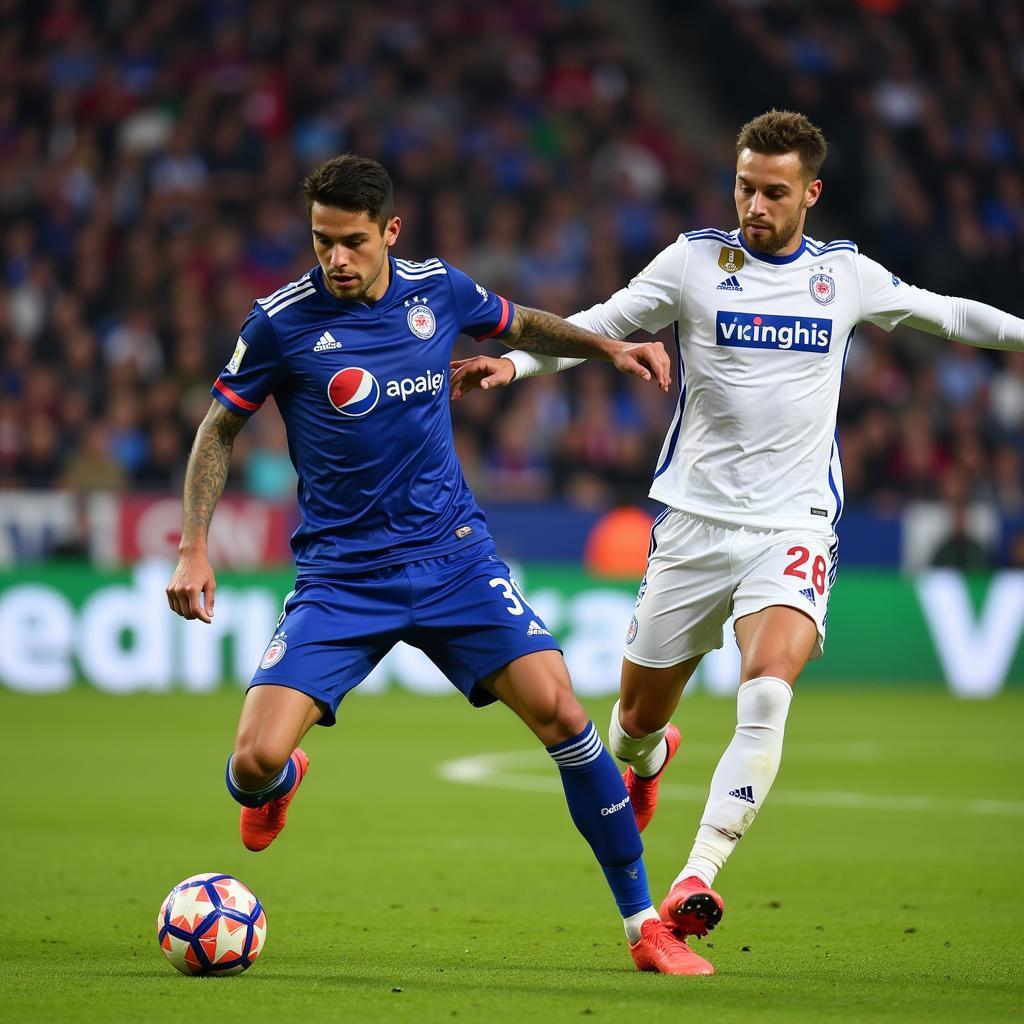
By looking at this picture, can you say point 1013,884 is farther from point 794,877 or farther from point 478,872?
point 478,872

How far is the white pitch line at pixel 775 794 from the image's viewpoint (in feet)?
35.0

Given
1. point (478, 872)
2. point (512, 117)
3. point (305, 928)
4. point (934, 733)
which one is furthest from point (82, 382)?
point (305, 928)

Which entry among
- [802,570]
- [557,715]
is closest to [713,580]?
[802,570]

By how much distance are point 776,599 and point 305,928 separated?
2154 mm

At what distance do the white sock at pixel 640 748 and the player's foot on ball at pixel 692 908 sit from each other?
135 cm

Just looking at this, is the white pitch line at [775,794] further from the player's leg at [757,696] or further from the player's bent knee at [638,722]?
the player's leg at [757,696]

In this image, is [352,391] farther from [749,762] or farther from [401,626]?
[749,762]

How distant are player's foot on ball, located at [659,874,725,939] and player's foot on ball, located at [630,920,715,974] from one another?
0.08 meters

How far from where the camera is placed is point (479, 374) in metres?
6.35

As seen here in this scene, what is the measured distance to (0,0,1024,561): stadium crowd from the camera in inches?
734

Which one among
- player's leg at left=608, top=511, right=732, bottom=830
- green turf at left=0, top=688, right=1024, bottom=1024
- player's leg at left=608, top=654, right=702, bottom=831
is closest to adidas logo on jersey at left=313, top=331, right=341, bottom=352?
player's leg at left=608, top=511, right=732, bottom=830

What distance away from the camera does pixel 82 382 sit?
61.1 feet

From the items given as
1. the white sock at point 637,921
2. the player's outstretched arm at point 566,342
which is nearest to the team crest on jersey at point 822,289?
the player's outstretched arm at point 566,342

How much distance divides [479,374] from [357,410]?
1.65 ft
